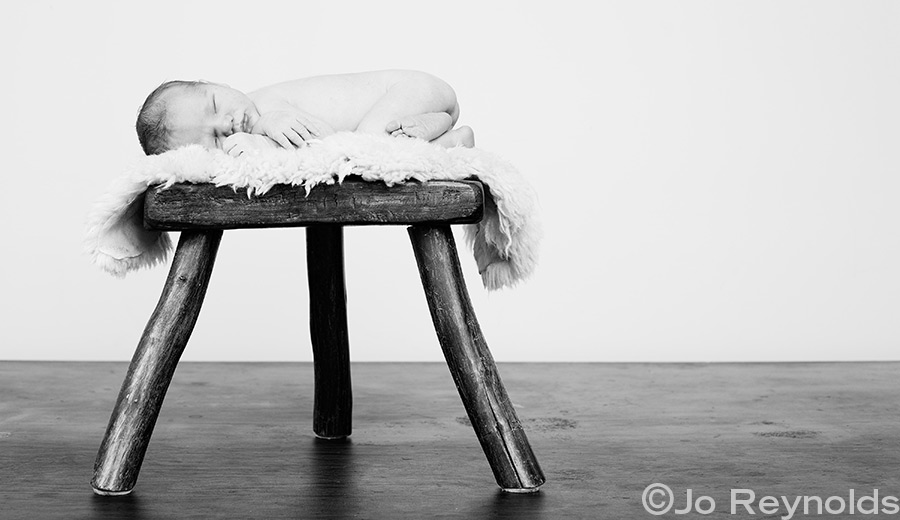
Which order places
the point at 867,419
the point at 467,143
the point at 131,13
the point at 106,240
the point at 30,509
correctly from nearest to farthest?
the point at 30,509 < the point at 106,240 < the point at 467,143 < the point at 867,419 < the point at 131,13

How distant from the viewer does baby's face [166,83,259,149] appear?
1570mm

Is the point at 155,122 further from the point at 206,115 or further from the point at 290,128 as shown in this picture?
the point at 290,128

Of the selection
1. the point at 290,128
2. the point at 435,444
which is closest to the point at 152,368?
the point at 290,128

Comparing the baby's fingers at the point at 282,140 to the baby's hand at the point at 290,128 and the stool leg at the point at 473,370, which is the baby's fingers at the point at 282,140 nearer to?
the baby's hand at the point at 290,128

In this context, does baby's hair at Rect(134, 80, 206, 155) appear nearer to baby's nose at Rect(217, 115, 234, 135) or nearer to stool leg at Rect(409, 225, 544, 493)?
A: baby's nose at Rect(217, 115, 234, 135)

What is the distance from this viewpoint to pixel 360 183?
1.30 m

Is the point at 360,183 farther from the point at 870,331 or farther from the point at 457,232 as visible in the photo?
the point at 870,331

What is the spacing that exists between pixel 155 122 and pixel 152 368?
0.44 metres

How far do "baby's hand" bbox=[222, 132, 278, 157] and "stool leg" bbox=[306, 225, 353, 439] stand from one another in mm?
264

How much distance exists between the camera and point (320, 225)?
1.34 m

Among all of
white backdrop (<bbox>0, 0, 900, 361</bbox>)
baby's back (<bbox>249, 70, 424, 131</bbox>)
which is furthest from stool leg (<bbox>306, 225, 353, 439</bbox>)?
white backdrop (<bbox>0, 0, 900, 361</bbox>)

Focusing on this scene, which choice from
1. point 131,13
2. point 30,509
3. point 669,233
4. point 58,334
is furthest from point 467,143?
point 58,334

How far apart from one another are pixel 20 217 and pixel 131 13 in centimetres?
65

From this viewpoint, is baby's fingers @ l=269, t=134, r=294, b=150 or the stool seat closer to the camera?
the stool seat
